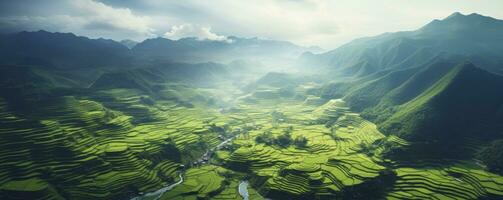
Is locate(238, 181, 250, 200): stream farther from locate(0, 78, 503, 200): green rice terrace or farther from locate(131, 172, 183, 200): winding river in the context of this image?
locate(131, 172, 183, 200): winding river

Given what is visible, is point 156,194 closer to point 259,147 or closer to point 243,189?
point 243,189

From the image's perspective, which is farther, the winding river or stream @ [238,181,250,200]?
stream @ [238,181,250,200]

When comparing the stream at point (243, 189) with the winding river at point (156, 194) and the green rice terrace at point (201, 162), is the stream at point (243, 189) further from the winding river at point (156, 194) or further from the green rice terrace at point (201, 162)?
the winding river at point (156, 194)

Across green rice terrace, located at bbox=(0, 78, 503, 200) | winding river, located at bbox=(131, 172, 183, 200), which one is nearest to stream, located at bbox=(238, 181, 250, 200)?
green rice terrace, located at bbox=(0, 78, 503, 200)

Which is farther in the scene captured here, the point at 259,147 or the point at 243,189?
the point at 259,147

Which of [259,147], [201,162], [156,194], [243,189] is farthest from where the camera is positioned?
[259,147]

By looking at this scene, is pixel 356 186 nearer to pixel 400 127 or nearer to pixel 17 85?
pixel 400 127

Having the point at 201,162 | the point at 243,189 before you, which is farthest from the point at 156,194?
the point at 201,162

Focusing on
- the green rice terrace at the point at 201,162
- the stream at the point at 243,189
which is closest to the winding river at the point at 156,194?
the green rice terrace at the point at 201,162
